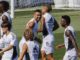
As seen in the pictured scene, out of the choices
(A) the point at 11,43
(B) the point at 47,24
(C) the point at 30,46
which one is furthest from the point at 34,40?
(B) the point at 47,24

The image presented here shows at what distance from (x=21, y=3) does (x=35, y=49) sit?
4510 centimetres

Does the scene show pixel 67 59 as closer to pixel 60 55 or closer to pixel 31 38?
pixel 31 38

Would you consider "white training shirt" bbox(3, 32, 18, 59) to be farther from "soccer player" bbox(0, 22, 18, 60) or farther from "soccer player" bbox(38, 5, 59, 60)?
"soccer player" bbox(38, 5, 59, 60)

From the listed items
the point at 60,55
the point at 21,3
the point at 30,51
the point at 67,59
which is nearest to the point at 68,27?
the point at 67,59

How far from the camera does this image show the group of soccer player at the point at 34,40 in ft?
33.8

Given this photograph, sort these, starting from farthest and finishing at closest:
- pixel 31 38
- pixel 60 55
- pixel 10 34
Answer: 1. pixel 60 55
2. pixel 10 34
3. pixel 31 38

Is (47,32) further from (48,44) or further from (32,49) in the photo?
(32,49)

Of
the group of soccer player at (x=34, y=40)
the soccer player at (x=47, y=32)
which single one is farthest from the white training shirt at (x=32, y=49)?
the soccer player at (x=47, y=32)

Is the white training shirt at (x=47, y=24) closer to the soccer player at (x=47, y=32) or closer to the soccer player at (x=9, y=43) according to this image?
the soccer player at (x=47, y=32)

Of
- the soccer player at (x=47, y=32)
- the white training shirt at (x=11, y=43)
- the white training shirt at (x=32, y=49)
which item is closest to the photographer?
the white training shirt at (x=32, y=49)

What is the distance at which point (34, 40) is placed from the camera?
10422mm

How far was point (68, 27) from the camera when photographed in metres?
11.4

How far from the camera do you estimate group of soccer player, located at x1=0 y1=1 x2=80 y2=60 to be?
10.3m

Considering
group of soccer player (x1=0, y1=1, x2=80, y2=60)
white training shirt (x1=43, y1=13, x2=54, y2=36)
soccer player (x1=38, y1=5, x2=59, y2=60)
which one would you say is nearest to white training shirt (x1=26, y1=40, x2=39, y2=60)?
group of soccer player (x1=0, y1=1, x2=80, y2=60)
